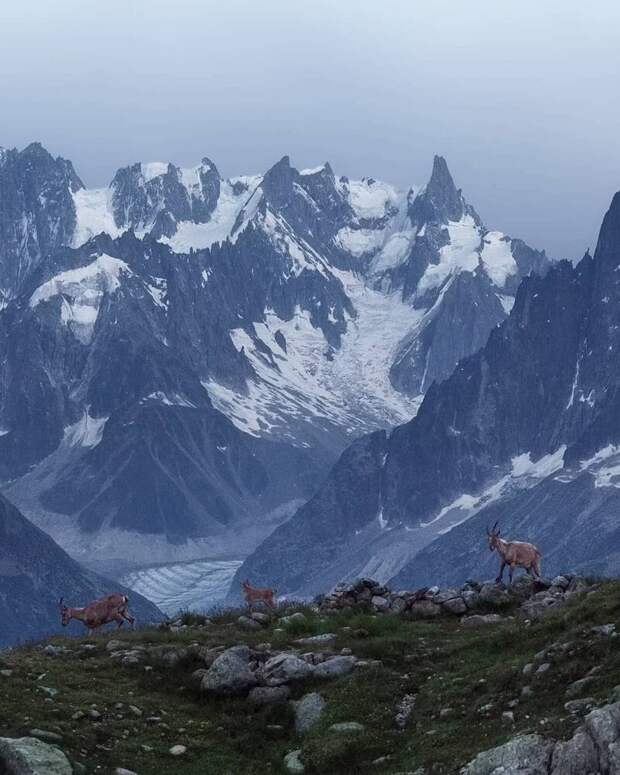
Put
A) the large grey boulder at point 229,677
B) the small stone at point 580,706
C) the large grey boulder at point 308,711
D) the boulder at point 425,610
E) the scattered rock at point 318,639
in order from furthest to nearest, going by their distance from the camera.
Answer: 1. the boulder at point 425,610
2. the scattered rock at point 318,639
3. the large grey boulder at point 229,677
4. the large grey boulder at point 308,711
5. the small stone at point 580,706

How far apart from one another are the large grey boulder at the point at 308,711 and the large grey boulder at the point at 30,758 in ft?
24.7

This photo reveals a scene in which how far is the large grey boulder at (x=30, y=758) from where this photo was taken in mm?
34344

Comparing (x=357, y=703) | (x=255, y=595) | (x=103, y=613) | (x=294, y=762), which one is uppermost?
(x=357, y=703)

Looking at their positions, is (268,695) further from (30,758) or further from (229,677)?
(30,758)

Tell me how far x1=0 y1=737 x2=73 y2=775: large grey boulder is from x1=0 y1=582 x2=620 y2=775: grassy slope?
868 millimetres

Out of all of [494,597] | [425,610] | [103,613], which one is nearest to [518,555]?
[494,597]

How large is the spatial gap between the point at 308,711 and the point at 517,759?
394 inches

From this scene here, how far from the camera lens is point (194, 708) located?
41.8m

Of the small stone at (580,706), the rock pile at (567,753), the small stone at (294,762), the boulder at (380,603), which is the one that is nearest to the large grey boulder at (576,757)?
the rock pile at (567,753)

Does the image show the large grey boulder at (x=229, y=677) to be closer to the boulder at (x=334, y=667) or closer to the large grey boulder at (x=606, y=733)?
the boulder at (x=334, y=667)

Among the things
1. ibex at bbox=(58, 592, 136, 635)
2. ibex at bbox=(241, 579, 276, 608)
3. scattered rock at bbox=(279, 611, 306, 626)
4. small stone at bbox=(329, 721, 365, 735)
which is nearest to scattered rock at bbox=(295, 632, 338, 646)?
scattered rock at bbox=(279, 611, 306, 626)

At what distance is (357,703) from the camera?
40844 mm

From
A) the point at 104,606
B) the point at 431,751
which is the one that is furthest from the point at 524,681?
the point at 104,606

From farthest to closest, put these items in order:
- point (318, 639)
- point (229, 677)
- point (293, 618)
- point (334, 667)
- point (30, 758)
A: point (293, 618)
point (318, 639)
point (334, 667)
point (229, 677)
point (30, 758)
